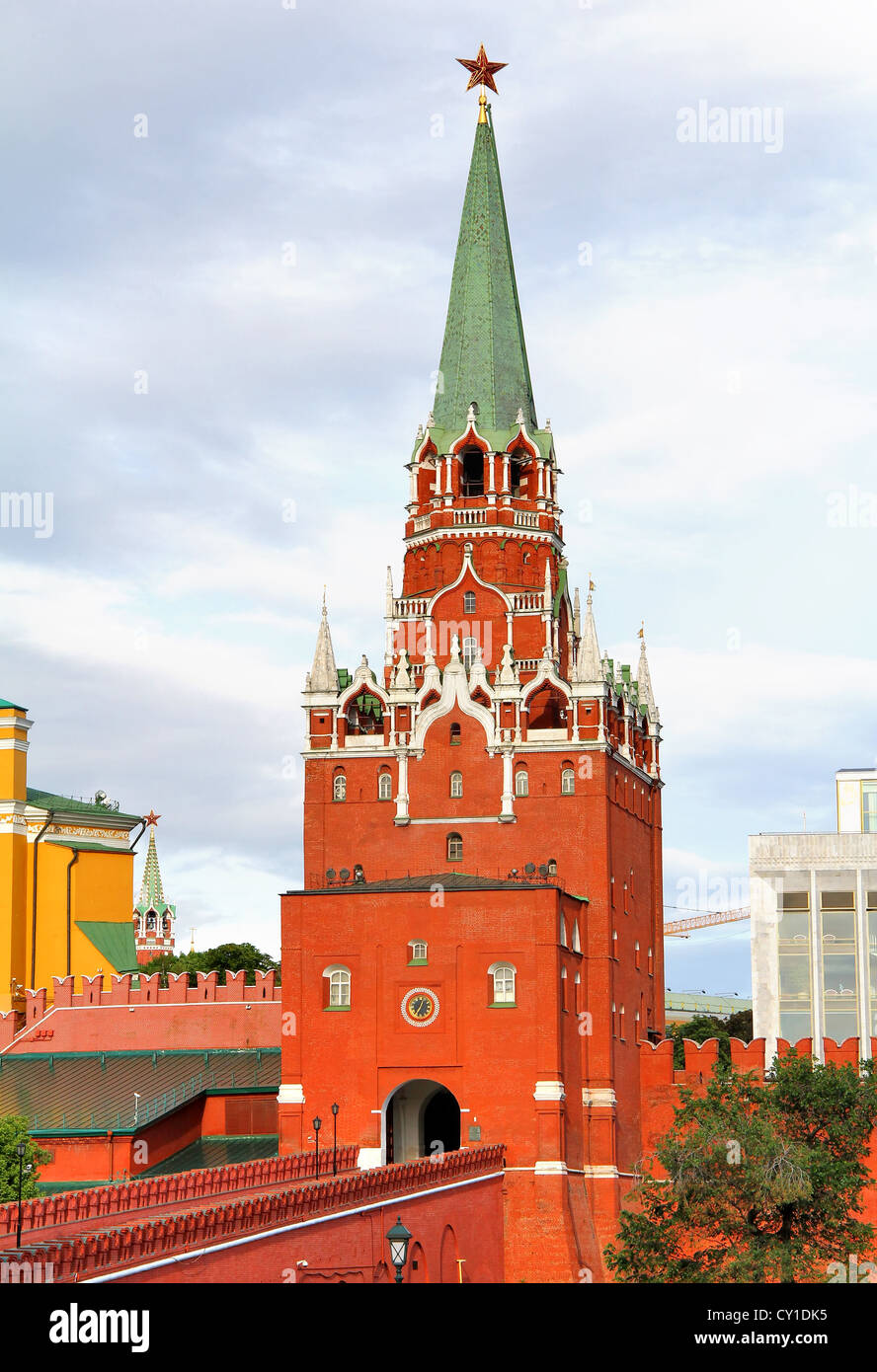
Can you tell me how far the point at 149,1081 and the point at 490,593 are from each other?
76.5ft

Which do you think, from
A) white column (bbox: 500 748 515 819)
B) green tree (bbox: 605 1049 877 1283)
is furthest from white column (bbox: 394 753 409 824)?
green tree (bbox: 605 1049 877 1283)

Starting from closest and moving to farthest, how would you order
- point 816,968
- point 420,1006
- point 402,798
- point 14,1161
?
1. point 14,1161
2. point 420,1006
3. point 402,798
4. point 816,968

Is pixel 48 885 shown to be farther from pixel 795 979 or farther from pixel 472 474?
pixel 795 979

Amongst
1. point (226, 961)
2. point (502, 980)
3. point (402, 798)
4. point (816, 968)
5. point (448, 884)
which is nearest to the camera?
point (502, 980)

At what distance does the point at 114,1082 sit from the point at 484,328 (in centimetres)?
3416

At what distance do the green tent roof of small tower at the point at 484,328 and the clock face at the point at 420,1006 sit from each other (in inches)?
963

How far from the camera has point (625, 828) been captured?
3199 inches

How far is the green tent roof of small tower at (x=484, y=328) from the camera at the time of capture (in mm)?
85438

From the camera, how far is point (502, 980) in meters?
70.8

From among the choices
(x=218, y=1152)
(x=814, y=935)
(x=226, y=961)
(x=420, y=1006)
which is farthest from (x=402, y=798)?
(x=226, y=961)

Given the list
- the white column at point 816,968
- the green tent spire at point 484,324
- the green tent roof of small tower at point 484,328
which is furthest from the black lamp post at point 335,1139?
the white column at point 816,968

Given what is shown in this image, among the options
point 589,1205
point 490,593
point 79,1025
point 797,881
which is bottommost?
point 589,1205
